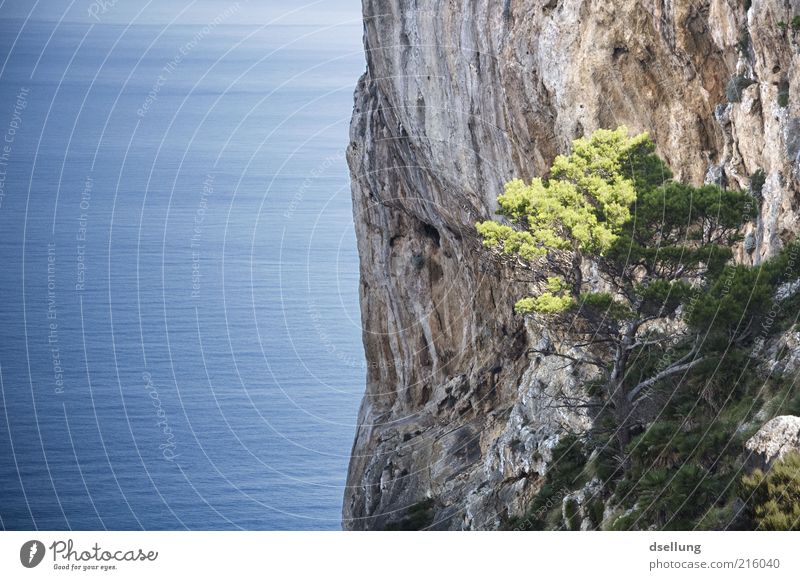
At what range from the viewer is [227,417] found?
75625mm

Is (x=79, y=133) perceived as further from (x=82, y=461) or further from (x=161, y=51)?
(x=82, y=461)

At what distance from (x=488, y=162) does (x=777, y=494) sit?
2630 cm

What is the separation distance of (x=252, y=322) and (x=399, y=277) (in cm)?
2142

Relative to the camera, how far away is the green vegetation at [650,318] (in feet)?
102

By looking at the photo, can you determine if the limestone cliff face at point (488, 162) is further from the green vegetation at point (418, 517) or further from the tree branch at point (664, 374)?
the tree branch at point (664, 374)

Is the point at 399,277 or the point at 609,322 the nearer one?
the point at 609,322

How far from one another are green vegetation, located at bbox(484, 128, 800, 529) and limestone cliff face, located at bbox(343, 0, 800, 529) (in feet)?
4.59

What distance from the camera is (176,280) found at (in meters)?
90.5

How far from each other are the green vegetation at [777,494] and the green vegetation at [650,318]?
167cm

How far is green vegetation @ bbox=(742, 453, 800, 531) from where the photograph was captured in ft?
85.1

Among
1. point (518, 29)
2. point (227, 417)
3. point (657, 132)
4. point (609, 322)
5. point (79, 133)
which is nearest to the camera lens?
point (609, 322)

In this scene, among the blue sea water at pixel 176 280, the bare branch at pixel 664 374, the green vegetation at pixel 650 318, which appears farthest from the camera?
the blue sea water at pixel 176 280

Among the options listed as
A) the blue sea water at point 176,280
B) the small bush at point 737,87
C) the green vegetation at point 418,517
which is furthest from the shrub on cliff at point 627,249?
the blue sea water at point 176,280
